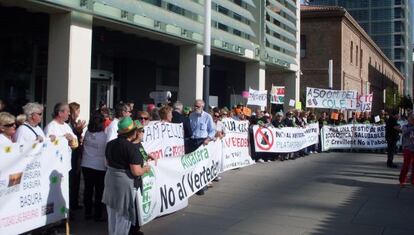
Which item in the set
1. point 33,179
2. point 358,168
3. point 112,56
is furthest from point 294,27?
point 33,179

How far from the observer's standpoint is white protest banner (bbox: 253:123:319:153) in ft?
53.2

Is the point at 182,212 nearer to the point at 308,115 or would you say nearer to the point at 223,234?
the point at 223,234

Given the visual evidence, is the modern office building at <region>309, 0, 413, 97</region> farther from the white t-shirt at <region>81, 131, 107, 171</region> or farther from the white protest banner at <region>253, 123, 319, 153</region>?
the white t-shirt at <region>81, 131, 107, 171</region>

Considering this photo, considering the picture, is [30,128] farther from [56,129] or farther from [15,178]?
[15,178]

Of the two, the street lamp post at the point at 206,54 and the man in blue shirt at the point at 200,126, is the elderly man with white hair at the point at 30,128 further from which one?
the street lamp post at the point at 206,54

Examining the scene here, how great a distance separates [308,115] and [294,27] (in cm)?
610

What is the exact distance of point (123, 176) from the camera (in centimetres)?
643

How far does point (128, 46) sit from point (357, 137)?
10.2m

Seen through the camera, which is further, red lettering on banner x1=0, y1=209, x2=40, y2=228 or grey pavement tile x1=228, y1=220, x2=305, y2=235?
grey pavement tile x1=228, y1=220, x2=305, y2=235

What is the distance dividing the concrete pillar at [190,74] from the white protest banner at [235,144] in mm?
2556

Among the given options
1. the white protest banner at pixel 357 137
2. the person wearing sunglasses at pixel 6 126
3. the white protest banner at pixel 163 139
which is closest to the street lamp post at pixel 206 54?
the white protest banner at pixel 163 139

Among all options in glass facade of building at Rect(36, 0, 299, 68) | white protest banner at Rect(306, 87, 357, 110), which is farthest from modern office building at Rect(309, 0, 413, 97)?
white protest banner at Rect(306, 87, 357, 110)

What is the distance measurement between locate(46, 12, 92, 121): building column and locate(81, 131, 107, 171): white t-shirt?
379 centimetres

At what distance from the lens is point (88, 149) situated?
788 centimetres
